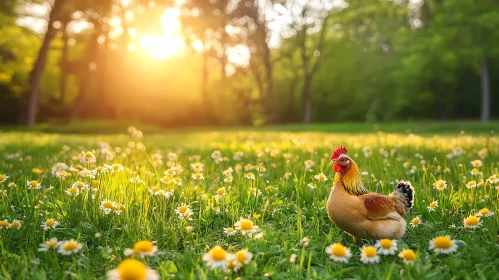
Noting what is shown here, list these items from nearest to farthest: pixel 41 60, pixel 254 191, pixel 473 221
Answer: pixel 473 221 < pixel 254 191 < pixel 41 60

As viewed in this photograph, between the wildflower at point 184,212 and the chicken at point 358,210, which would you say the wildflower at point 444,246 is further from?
the wildflower at point 184,212

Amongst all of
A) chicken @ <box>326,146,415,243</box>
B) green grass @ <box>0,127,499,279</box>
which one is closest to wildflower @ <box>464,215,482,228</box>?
green grass @ <box>0,127,499,279</box>

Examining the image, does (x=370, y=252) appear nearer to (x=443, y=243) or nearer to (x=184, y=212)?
(x=443, y=243)

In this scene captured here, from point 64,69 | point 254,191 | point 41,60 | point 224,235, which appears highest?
point 64,69

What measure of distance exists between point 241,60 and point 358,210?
32.2 m

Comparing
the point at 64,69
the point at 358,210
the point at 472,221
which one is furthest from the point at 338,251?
the point at 64,69

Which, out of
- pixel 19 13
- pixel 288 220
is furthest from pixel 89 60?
pixel 288 220

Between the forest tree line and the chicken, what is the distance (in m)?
21.3

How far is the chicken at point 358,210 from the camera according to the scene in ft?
8.75

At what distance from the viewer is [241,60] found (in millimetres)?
33969

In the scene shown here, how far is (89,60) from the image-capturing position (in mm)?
27219

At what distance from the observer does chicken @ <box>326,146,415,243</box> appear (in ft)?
8.75

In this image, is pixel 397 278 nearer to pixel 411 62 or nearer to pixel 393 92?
pixel 411 62

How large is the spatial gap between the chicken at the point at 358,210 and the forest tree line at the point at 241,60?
2130 cm
